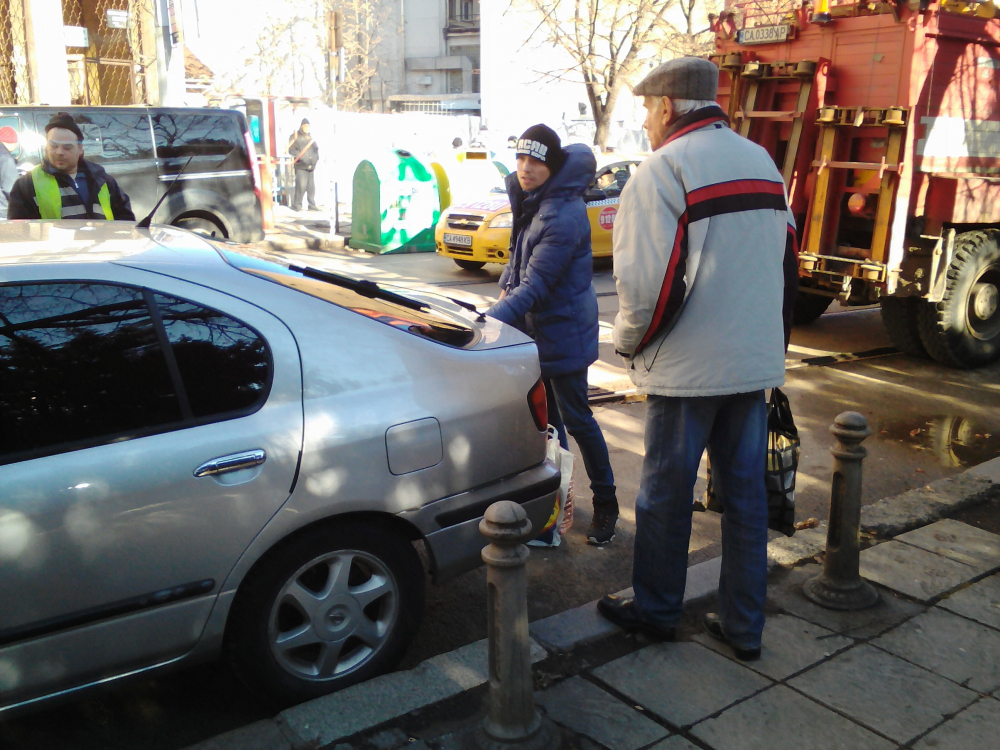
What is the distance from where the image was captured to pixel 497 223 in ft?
39.0

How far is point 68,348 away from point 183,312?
1.07ft

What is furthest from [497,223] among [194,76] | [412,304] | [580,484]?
[194,76]

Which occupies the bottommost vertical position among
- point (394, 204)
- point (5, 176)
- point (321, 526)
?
point (321, 526)

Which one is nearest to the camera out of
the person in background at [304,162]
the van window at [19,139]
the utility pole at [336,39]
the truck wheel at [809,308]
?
the truck wheel at [809,308]

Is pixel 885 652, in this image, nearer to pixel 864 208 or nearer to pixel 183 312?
pixel 183 312

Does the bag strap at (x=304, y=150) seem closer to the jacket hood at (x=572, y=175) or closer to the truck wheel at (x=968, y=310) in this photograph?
the truck wheel at (x=968, y=310)

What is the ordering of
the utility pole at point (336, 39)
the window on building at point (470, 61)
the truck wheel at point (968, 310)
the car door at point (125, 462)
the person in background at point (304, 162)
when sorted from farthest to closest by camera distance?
the window on building at point (470, 61), the utility pole at point (336, 39), the person in background at point (304, 162), the truck wheel at point (968, 310), the car door at point (125, 462)

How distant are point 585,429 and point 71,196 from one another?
317cm

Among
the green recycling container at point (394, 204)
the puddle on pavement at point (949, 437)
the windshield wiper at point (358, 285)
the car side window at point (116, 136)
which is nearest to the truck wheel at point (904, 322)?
the puddle on pavement at point (949, 437)

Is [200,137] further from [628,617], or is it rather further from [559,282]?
[628,617]

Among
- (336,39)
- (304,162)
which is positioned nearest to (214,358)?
(304,162)

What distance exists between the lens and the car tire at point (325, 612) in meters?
2.70

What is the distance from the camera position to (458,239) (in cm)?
1208

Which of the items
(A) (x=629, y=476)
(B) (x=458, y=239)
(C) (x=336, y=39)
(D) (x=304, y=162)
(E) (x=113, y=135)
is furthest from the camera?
(C) (x=336, y=39)
